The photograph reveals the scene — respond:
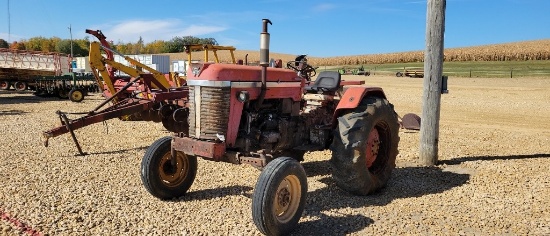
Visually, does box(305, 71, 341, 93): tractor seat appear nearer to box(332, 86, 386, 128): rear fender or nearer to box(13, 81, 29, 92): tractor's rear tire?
box(332, 86, 386, 128): rear fender

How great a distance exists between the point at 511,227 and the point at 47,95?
64.8ft

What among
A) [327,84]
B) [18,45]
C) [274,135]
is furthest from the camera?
[18,45]

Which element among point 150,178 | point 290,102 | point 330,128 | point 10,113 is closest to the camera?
point 150,178

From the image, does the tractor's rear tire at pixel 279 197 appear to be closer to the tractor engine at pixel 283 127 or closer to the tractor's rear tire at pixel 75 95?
the tractor engine at pixel 283 127

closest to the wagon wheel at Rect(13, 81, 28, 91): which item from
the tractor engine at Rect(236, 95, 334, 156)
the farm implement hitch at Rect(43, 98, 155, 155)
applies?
the farm implement hitch at Rect(43, 98, 155, 155)

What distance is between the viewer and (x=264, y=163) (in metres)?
4.00

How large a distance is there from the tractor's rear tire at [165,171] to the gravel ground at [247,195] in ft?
0.40

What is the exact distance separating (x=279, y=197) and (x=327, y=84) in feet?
7.62

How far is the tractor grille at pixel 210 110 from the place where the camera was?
4.17 metres

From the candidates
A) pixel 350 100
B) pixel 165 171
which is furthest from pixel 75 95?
pixel 350 100

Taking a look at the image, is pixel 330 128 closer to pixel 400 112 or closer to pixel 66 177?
pixel 66 177

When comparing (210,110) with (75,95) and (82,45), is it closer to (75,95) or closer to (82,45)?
(75,95)

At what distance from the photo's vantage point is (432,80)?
6.70 meters

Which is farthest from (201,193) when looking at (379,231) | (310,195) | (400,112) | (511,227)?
(400,112)
